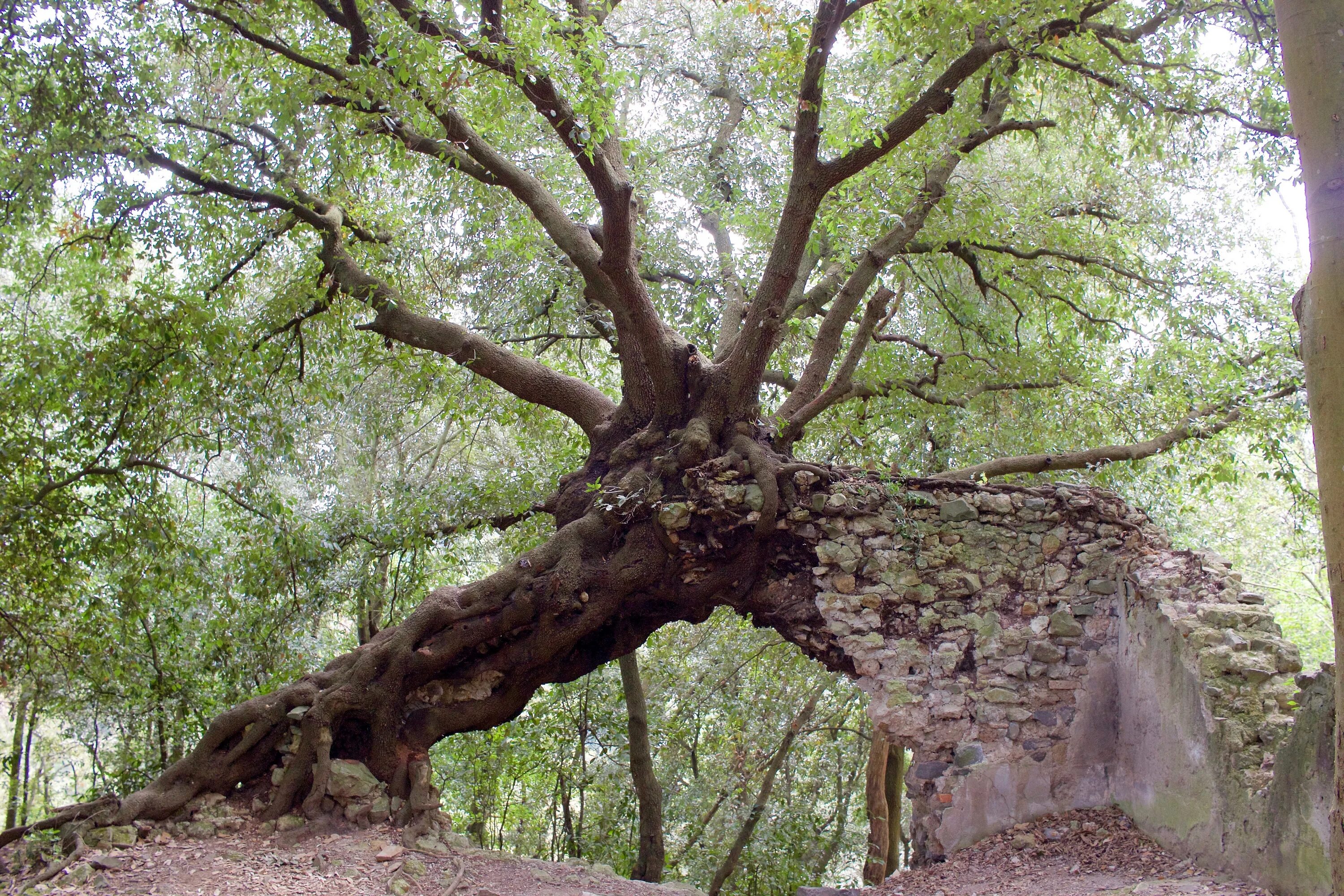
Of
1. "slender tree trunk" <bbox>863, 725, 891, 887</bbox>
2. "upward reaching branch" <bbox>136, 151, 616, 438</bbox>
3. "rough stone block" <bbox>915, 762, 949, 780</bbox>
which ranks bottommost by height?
"slender tree trunk" <bbox>863, 725, 891, 887</bbox>

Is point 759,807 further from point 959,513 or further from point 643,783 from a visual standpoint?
point 959,513

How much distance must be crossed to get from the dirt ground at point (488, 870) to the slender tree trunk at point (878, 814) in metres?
3.25

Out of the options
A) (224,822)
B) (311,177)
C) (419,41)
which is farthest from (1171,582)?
(311,177)

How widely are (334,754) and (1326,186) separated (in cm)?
559

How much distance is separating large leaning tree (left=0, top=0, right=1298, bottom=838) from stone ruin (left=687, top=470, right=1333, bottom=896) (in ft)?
1.18

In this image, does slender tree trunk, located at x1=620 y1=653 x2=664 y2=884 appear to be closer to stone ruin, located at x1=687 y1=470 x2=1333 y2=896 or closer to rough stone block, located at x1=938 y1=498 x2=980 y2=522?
stone ruin, located at x1=687 y1=470 x2=1333 y2=896

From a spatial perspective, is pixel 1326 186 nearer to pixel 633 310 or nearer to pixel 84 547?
pixel 633 310

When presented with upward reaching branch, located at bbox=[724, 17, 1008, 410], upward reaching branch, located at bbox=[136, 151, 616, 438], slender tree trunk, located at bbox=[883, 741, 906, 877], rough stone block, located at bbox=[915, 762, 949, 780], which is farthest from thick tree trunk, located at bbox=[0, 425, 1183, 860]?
slender tree trunk, located at bbox=[883, 741, 906, 877]

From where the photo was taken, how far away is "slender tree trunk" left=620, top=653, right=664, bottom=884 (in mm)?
7793

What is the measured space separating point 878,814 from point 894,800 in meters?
0.39

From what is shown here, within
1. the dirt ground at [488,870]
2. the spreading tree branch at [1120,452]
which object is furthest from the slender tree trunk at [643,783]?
the spreading tree branch at [1120,452]

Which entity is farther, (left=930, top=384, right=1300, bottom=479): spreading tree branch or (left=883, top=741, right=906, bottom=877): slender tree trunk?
(left=883, top=741, right=906, bottom=877): slender tree trunk

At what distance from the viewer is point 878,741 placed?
8.41m

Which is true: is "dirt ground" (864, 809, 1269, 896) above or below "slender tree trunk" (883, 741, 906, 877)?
above
